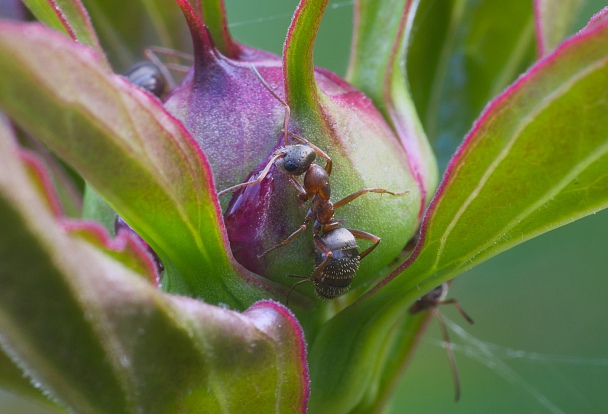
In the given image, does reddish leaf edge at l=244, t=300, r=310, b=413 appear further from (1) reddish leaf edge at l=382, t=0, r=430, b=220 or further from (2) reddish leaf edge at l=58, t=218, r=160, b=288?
(1) reddish leaf edge at l=382, t=0, r=430, b=220

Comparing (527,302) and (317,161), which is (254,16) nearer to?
(527,302)

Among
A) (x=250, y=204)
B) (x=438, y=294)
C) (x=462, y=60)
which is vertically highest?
(x=250, y=204)

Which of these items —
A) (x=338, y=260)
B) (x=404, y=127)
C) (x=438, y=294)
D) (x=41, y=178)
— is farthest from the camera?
(x=438, y=294)

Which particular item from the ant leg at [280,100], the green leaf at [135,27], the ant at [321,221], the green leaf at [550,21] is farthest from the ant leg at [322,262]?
the green leaf at [135,27]

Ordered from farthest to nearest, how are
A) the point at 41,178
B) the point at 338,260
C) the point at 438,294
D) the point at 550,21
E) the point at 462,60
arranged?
the point at 462,60 → the point at 438,294 → the point at 550,21 → the point at 338,260 → the point at 41,178

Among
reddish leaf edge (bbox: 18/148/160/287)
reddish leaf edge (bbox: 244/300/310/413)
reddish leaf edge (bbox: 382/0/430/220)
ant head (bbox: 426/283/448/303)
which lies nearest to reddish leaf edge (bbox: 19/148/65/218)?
reddish leaf edge (bbox: 18/148/160/287)

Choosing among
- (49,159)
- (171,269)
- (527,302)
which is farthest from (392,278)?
(527,302)

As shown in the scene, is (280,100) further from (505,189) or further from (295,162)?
(505,189)

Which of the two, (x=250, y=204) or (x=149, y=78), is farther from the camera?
(x=149, y=78)

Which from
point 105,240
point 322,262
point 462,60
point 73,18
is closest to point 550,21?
point 462,60
